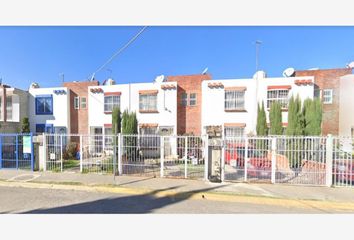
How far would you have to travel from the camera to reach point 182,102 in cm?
1700

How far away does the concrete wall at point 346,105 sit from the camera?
14.5m

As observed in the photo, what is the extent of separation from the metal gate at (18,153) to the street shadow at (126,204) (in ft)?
19.0

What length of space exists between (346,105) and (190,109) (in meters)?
12.1

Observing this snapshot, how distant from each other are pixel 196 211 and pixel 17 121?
19.9m

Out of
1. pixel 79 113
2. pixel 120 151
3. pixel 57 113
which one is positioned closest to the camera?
pixel 120 151

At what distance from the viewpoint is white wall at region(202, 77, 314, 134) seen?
572 inches

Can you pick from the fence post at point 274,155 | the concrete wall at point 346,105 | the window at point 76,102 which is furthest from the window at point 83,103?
the concrete wall at point 346,105

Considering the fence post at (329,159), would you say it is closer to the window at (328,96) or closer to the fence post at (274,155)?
the fence post at (274,155)

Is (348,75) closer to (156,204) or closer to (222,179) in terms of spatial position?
(222,179)

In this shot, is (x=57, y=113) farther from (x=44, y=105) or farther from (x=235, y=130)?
(x=235, y=130)

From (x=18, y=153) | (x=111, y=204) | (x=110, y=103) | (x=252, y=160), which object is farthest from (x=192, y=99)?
(x=18, y=153)

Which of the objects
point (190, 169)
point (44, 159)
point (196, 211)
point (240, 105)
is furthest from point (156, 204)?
point (240, 105)

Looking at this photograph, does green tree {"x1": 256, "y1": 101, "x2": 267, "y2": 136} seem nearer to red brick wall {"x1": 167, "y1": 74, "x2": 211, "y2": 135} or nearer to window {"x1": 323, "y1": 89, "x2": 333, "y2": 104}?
red brick wall {"x1": 167, "y1": 74, "x2": 211, "y2": 135}

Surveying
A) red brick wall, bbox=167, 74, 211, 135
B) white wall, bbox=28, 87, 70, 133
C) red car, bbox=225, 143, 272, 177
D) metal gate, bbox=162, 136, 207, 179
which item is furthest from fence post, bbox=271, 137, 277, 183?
white wall, bbox=28, 87, 70, 133
